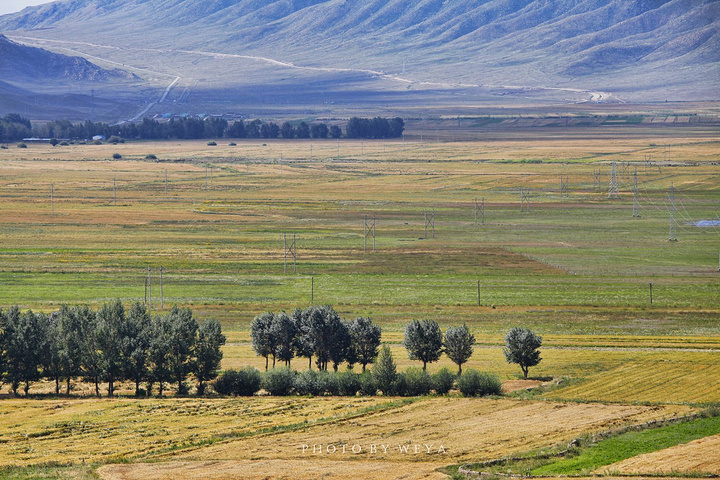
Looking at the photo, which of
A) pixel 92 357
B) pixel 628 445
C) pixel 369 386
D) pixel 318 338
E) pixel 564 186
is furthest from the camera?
pixel 564 186

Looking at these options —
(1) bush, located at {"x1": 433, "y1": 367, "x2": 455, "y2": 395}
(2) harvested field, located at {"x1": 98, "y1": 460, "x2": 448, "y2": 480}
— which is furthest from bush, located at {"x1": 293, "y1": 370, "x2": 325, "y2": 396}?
(2) harvested field, located at {"x1": 98, "y1": 460, "x2": 448, "y2": 480}

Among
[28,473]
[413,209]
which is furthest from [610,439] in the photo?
[413,209]

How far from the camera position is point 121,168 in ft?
602

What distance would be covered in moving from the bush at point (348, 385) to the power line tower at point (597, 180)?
9976cm

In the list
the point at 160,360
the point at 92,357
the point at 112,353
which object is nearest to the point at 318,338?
the point at 160,360

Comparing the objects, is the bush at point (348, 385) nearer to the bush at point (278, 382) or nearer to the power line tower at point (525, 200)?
the bush at point (278, 382)

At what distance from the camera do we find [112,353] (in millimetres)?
53031

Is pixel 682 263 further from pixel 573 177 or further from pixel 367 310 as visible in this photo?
pixel 573 177

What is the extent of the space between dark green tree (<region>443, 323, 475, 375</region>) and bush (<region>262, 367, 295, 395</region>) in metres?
8.70

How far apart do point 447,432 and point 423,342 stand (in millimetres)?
15554

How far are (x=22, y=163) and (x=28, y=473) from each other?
163 metres

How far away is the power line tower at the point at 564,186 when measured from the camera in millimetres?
140250

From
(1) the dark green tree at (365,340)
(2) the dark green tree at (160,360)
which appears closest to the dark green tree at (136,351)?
(2) the dark green tree at (160,360)

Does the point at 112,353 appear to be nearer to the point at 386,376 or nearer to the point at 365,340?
the point at 365,340
